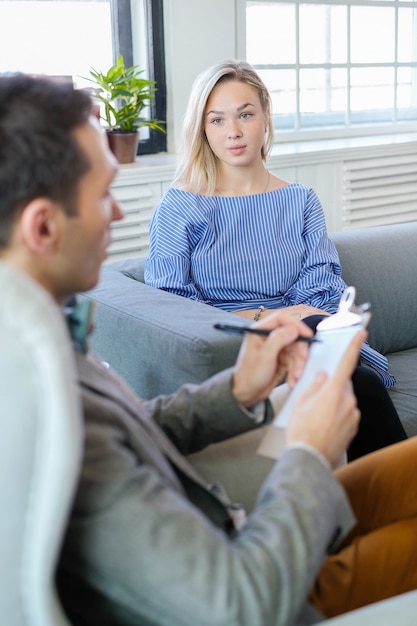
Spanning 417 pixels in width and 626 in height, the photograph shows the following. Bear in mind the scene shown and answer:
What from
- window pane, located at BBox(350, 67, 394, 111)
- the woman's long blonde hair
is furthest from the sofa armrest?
window pane, located at BBox(350, 67, 394, 111)

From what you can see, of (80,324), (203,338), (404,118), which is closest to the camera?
(80,324)

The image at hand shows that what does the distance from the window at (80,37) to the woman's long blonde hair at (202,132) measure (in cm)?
96

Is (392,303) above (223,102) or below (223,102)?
below

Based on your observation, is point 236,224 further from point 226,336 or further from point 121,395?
point 121,395

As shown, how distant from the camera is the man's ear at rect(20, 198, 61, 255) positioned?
2.97 feet

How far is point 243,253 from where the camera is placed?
2516mm

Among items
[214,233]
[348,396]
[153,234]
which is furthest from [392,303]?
[348,396]

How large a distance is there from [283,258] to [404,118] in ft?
8.08

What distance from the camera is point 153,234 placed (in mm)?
2514

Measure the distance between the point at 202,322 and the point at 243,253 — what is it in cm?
61

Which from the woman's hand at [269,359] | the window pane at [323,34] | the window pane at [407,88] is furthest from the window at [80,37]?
the woman's hand at [269,359]

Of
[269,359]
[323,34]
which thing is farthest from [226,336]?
[323,34]

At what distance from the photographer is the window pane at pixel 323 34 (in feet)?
13.6

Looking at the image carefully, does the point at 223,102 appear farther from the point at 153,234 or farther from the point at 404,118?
the point at 404,118
